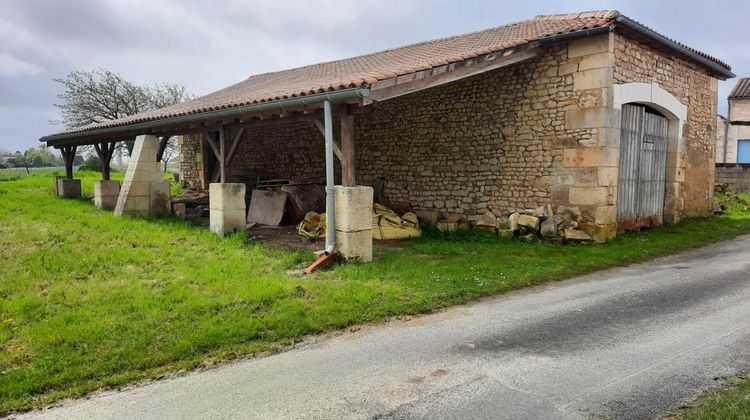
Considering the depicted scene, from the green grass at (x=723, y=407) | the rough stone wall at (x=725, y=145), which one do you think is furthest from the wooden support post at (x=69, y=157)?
the rough stone wall at (x=725, y=145)

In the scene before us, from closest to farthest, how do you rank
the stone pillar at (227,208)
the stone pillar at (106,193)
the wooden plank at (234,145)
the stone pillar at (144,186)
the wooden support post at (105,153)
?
the stone pillar at (227,208) < the wooden plank at (234,145) < the stone pillar at (144,186) < the stone pillar at (106,193) < the wooden support post at (105,153)

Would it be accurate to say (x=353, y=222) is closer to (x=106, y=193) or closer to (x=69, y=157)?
(x=106, y=193)

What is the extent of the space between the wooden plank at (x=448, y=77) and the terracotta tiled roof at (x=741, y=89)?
64.3 ft

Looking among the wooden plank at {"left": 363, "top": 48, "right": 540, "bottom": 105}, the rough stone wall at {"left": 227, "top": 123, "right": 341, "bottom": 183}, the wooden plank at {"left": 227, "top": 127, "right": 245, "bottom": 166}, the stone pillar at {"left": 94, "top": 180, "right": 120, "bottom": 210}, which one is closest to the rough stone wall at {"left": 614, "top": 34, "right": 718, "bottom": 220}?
the wooden plank at {"left": 363, "top": 48, "right": 540, "bottom": 105}

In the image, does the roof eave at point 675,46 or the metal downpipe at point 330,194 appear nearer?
the metal downpipe at point 330,194

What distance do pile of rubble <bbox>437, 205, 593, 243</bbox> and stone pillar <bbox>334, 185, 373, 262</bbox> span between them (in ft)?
12.2

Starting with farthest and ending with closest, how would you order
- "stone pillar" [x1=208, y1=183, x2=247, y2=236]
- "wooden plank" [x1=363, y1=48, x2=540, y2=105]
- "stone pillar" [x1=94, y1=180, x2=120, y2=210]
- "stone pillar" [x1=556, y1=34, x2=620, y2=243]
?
1. "stone pillar" [x1=94, y1=180, x2=120, y2=210]
2. "stone pillar" [x1=208, y1=183, x2=247, y2=236]
3. "stone pillar" [x1=556, y1=34, x2=620, y2=243]
4. "wooden plank" [x1=363, y1=48, x2=540, y2=105]

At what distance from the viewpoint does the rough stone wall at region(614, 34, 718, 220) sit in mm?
9195

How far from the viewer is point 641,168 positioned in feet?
33.2

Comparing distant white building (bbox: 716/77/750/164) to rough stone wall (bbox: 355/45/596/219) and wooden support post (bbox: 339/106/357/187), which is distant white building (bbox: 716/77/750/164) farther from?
wooden support post (bbox: 339/106/357/187)

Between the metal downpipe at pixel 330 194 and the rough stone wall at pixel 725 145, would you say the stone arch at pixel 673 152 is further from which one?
the rough stone wall at pixel 725 145

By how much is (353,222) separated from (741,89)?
25.1 m

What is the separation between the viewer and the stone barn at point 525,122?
8094 mm

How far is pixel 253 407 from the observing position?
9.94 ft
